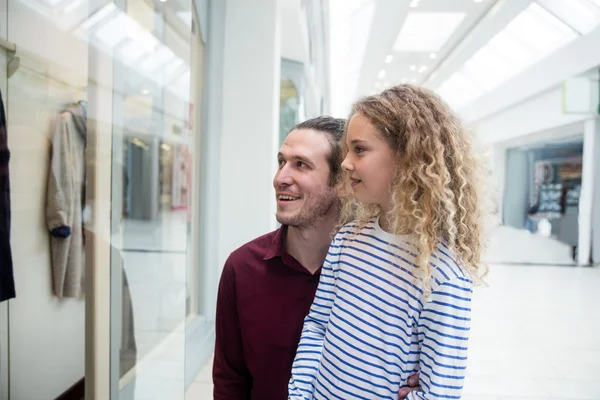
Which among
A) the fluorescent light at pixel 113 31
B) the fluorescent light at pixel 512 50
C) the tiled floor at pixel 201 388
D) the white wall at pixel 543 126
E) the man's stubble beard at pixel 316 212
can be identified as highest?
the fluorescent light at pixel 512 50

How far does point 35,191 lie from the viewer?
2100 millimetres

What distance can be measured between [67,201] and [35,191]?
0.93 ft

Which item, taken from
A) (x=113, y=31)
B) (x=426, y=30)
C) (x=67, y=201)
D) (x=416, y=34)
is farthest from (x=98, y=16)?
(x=416, y=34)

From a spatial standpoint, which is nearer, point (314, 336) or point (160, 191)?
point (314, 336)

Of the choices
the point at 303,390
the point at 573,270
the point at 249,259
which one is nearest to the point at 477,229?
the point at 303,390

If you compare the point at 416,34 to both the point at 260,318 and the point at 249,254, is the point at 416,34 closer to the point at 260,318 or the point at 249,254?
the point at 249,254

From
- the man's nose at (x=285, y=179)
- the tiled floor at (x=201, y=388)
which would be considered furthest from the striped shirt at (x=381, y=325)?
the tiled floor at (x=201, y=388)

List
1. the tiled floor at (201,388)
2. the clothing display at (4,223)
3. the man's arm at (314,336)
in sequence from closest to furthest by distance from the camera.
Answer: the man's arm at (314,336) < the clothing display at (4,223) < the tiled floor at (201,388)

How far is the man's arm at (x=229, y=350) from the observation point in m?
1.47

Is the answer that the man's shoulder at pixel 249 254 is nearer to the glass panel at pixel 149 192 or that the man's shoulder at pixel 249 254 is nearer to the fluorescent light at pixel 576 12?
the glass panel at pixel 149 192

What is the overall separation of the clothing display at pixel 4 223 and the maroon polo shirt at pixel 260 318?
2.86ft

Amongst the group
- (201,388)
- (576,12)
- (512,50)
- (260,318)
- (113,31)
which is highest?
(512,50)

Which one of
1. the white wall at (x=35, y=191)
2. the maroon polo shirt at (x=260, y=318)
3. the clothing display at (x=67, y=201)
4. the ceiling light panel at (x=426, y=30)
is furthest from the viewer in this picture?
the ceiling light panel at (x=426, y=30)

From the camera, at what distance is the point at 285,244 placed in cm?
149
